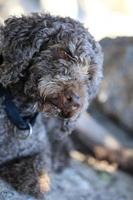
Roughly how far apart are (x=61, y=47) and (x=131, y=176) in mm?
2365

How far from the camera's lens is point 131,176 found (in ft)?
21.5

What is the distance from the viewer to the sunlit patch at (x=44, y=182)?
5.16m

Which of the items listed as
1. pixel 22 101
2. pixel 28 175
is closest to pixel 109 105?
pixel 28 175

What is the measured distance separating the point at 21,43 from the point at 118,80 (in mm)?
2670

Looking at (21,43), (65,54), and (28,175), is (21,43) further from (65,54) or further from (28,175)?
(28,175)

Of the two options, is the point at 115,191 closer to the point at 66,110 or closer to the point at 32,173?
the point at 32,173

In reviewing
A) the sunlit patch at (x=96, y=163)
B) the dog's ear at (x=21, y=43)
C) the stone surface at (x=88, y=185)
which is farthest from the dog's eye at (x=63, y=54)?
the sunlit patch at (x=96, y=163)

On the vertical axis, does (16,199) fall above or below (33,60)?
below

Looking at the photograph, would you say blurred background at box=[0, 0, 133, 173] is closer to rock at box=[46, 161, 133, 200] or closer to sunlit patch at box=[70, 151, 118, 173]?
sunlit patch at box=[70, 151, 118, 173]

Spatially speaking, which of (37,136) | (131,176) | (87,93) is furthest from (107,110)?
(87,93)

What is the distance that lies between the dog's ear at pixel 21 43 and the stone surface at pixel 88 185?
133cm

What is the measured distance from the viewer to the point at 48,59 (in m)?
4.62

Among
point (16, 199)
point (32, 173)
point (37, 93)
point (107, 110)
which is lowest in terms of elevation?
point (16, 199)

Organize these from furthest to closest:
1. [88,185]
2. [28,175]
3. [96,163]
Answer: [96,163]
[88,185]
[28,175]
